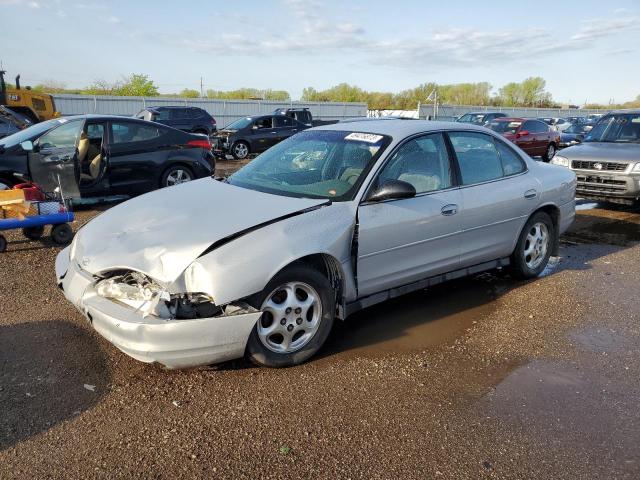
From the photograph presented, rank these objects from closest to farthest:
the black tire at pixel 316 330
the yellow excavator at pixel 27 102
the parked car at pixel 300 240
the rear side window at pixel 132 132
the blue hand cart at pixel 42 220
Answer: the parked car at pixel 300 240 → the black tire at pixel 316 330 → the blue hand cart at pixel 42 220 → the rear side window at pixel 132 132 → the yellow excavator at pixel 27 102

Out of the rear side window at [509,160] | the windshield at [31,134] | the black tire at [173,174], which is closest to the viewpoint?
the rear side window at [509,160]

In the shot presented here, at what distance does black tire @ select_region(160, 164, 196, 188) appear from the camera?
9.06m

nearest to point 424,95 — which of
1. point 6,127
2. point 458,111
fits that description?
point 458,111

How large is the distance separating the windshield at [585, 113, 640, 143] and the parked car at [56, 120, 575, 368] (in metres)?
5.49

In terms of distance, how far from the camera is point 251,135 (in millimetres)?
19188

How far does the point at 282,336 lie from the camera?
11.9 feet

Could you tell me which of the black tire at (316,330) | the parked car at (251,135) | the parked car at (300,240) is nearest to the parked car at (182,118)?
the parked car at (251,135)

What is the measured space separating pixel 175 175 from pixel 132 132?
1007mm

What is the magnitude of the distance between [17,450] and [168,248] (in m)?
1.34

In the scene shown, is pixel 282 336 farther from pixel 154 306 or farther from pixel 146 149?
pixel 146 149

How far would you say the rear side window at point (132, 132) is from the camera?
8.52 metres

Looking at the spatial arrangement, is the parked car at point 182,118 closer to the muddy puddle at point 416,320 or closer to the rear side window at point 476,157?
the rear side window at point 476,157

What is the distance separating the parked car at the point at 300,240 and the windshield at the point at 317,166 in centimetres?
1

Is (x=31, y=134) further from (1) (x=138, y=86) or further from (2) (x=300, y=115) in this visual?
(1) (x=138, y=86)
